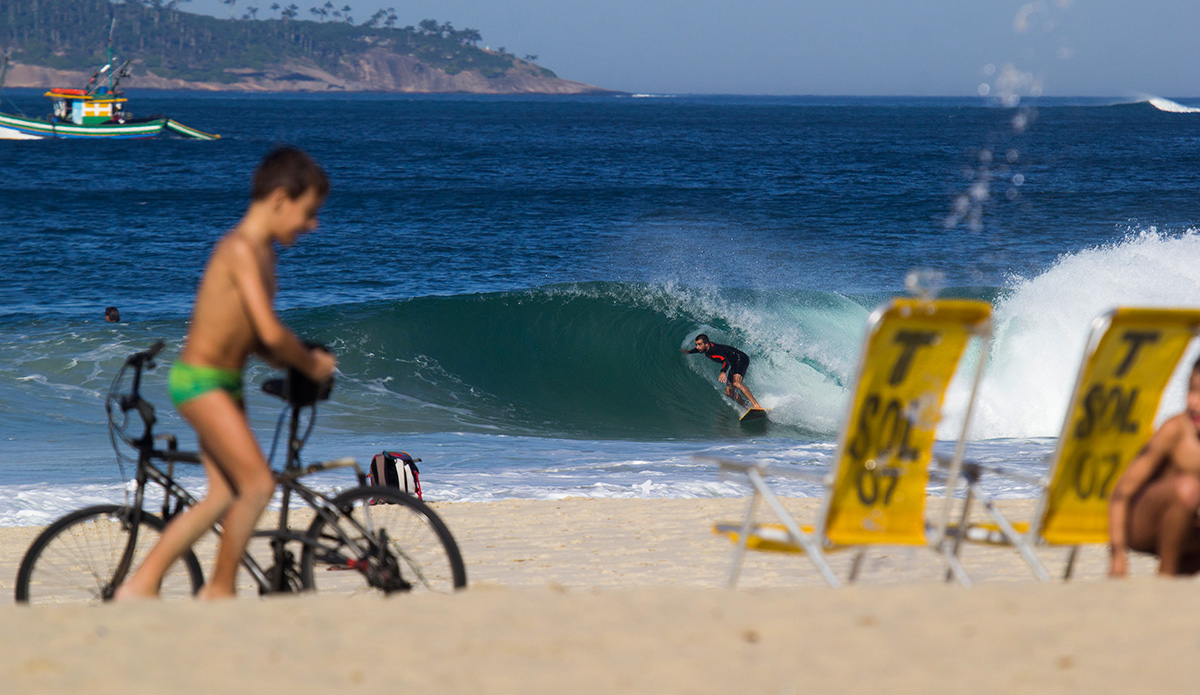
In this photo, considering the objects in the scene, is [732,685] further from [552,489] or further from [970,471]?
[552,489]

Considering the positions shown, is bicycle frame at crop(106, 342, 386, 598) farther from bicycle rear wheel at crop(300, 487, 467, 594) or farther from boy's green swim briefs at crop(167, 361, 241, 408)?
boy's green swim briefs at crop(167, 361, 241, 408)

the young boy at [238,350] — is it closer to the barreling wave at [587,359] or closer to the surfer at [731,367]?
the barreling wave at [587,359]

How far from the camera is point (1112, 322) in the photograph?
3596 mm

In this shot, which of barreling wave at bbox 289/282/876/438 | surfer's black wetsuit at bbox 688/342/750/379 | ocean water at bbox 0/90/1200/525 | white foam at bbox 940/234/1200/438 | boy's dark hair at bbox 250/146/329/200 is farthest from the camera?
surfer's black wetsuit at bbox 688/342/750/379

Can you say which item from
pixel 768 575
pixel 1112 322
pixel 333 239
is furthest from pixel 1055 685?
pixel 333 239

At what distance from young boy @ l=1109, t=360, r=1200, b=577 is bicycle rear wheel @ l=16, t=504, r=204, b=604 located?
9.76ft

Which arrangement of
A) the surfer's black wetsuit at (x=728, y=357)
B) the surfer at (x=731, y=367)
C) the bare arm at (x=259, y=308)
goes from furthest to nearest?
the surfer's black wetsuit at (x=728, y=357) < the surfer at (x=731, y=367) < the bare arm at (x=259, y=308)

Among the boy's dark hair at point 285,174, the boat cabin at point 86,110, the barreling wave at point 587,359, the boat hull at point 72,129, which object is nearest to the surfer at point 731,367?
the barreling wave at point 587,359

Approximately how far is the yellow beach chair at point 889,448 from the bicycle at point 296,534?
0.99m

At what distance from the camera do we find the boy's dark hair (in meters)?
3.17

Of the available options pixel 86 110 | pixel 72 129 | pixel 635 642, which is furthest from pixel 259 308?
pixel 86 110

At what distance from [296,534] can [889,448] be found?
192 centimetres

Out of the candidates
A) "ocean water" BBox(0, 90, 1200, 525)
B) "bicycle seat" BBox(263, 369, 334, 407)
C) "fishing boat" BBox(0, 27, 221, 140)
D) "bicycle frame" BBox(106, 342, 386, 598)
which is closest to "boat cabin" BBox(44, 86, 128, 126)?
"fishing boat" BBox(0, 27, 221, 140)

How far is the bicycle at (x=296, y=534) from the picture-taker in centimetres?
340
